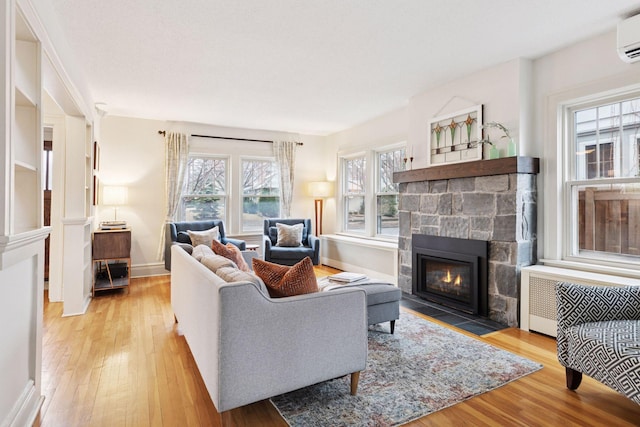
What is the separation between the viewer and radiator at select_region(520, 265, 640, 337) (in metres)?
2.94

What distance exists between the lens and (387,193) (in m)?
5.60

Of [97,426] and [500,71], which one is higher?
[500,71]

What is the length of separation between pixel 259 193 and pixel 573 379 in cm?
523

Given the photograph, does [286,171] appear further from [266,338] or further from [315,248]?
[266,338]

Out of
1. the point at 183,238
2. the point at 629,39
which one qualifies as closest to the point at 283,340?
the point at 629,39

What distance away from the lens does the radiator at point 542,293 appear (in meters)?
2.94

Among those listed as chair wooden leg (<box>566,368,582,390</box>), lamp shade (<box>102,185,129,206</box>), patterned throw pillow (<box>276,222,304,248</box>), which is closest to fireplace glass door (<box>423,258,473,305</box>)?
chair wooden leg (<box>566,368,582,390</box>)

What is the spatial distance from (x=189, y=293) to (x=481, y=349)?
87.2 inches

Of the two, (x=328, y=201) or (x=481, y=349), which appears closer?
(x=481, y=349)

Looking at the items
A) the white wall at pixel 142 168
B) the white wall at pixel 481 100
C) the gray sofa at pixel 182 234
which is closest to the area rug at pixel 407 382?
the white wall at pixel 481 100

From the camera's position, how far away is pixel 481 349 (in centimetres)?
276

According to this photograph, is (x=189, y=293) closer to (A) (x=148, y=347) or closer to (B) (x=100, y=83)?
(A) (x=148, y=347)

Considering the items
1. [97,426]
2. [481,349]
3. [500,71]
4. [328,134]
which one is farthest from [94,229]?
[500,71]

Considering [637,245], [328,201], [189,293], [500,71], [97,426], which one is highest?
[500,71]
